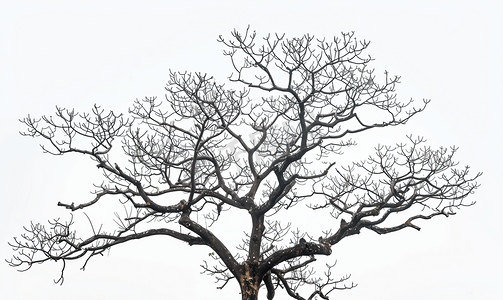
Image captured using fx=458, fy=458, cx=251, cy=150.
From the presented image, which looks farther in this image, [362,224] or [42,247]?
[362,224]

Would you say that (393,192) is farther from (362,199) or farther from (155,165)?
(155,165)

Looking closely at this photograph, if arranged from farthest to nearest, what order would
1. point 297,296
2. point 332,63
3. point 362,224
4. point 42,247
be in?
point 297,296 → point 362,224 → point 42,247 → point 332,63

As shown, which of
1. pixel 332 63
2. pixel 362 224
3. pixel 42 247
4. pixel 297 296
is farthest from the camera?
pixel 297 296

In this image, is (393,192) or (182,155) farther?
(182,155)

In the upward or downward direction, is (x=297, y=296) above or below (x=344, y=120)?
below

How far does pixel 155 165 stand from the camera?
22.9ft

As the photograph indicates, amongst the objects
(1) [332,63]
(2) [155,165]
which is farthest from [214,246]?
(1) [332,63]

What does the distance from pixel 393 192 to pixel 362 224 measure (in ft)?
2.74

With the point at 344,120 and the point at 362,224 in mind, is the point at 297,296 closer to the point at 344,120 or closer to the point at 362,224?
the point at 362,224

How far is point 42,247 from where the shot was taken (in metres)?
6.64

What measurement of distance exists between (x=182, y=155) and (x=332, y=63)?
10.4ft

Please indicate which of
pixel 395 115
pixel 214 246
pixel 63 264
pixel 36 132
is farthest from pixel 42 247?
pixel 395 115

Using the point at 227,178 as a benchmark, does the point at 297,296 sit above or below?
below

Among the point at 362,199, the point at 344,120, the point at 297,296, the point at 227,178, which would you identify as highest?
the point at 227,178
